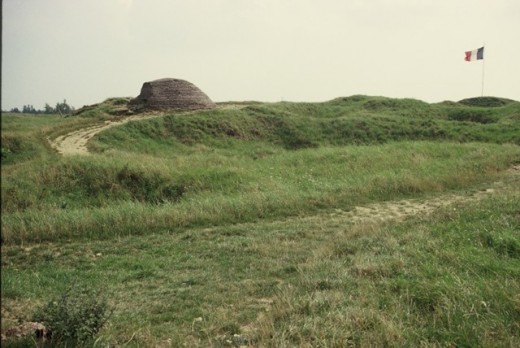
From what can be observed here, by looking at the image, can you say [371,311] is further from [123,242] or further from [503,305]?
[123,242]

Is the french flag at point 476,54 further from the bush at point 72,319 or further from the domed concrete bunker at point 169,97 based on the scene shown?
the bush at point 72,319

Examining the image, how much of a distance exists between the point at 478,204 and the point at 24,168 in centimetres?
1368

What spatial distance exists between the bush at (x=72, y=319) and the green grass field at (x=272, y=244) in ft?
1.07

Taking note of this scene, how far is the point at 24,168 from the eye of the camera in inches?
549

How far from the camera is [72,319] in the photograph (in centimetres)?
390

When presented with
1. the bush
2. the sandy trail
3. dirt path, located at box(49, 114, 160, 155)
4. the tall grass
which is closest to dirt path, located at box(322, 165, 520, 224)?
the sandy trail

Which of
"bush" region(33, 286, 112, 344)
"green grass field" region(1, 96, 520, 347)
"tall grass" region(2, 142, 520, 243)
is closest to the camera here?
"bush" region(33, 286, 112, 344)

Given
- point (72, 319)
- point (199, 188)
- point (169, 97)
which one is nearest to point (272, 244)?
point (72, 319)

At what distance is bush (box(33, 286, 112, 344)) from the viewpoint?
3848mm

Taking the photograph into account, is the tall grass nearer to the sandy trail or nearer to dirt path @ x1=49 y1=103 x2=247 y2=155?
the sandy trail

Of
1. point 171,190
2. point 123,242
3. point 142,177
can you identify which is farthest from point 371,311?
point 142,177

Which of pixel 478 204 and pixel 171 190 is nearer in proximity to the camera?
pixel 478 204

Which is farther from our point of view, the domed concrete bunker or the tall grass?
the domed concrete bunker

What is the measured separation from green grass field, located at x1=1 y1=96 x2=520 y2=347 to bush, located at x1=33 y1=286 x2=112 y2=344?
1.07 feet
